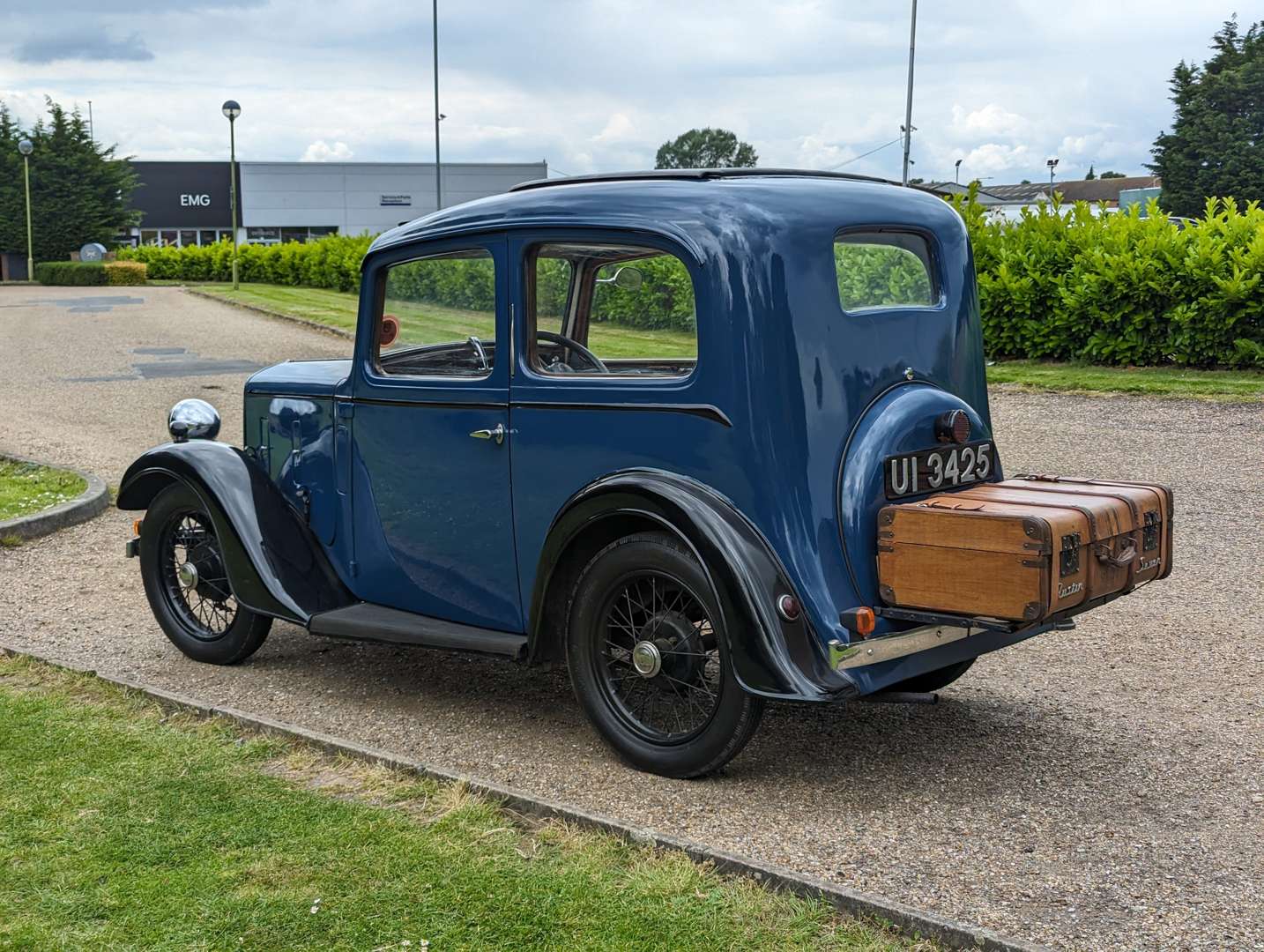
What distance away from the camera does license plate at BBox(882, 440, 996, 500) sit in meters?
4.13

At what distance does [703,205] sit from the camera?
4.18m

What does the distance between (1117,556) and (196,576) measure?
3779 mm

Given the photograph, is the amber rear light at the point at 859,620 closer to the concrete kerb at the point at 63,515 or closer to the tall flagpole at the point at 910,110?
the concrete kerb at the point at 63,515

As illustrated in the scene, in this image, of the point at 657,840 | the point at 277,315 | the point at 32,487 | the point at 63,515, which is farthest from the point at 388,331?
the point at 277,315

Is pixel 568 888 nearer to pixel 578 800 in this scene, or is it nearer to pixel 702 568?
pixel 578 800

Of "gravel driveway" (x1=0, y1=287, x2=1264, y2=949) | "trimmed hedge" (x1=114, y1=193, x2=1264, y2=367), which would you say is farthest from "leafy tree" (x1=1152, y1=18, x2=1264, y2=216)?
"gravel driveway" (x1=0, y1=287, x2=1264, y2=949)

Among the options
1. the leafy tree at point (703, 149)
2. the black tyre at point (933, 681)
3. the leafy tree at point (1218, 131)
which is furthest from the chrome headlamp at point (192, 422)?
the leafy tree at point (703, 149)

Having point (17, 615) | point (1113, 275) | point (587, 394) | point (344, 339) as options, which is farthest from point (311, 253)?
point (587, 394)

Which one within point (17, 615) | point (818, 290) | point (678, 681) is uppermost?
point (818, 290)

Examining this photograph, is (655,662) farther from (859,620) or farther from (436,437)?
(436,437)

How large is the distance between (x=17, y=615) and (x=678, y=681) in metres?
3.98

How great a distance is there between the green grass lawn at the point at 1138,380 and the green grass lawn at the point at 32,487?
8640 millimetres

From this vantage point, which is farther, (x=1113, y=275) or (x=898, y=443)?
→ (x=1113, y=275)

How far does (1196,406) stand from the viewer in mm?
11500
